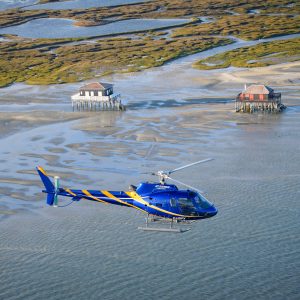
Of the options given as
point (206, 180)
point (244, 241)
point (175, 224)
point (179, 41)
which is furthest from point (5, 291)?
point (179, 41)

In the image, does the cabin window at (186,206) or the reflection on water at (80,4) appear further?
the reflection on water at (80,4)

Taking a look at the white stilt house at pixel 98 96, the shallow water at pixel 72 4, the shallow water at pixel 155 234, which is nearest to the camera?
the shallow water at pixel 155 234

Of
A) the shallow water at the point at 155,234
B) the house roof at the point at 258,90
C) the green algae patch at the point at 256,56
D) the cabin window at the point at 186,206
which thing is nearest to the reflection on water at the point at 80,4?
the green algae patch at the point at 256,56

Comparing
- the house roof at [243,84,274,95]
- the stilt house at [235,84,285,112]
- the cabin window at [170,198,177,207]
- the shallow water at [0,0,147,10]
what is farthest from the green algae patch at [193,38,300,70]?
the shallow water at [0,0,147,10]

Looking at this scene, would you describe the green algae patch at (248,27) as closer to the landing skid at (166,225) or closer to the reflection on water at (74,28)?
the reflection on water at (74,28)

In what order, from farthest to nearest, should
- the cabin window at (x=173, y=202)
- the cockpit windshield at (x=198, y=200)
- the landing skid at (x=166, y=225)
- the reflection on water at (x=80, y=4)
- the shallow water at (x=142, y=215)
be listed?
the reflection on water at (x=80, y=4) → the landing skid at (x=166, y=225) → the cabin window at (x=173, y=202) → the cockpit windshield at (x=198, y=200) → the shallow water at (x=142, y=215)

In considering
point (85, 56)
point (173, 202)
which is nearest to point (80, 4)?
point (85, 56)

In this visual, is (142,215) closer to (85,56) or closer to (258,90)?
(258,90)
